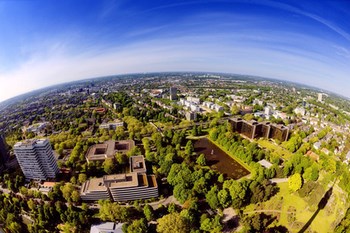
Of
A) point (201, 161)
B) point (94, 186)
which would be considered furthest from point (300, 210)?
point (94, 186)

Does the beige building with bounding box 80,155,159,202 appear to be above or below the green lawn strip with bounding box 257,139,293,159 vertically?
below

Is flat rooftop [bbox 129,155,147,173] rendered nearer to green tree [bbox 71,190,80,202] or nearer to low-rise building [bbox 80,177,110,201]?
low-rise building [bbox 80,177,110,201]

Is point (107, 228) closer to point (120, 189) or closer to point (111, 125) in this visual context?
point (120, 189)

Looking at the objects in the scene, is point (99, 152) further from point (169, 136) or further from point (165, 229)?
point (165, 229)

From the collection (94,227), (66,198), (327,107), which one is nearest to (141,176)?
(94,227)

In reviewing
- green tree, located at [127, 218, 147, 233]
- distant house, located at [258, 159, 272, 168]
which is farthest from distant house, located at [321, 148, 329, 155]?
green tree, located at [127, 218, 147, 233]

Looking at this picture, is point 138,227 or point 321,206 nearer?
point 138,227
